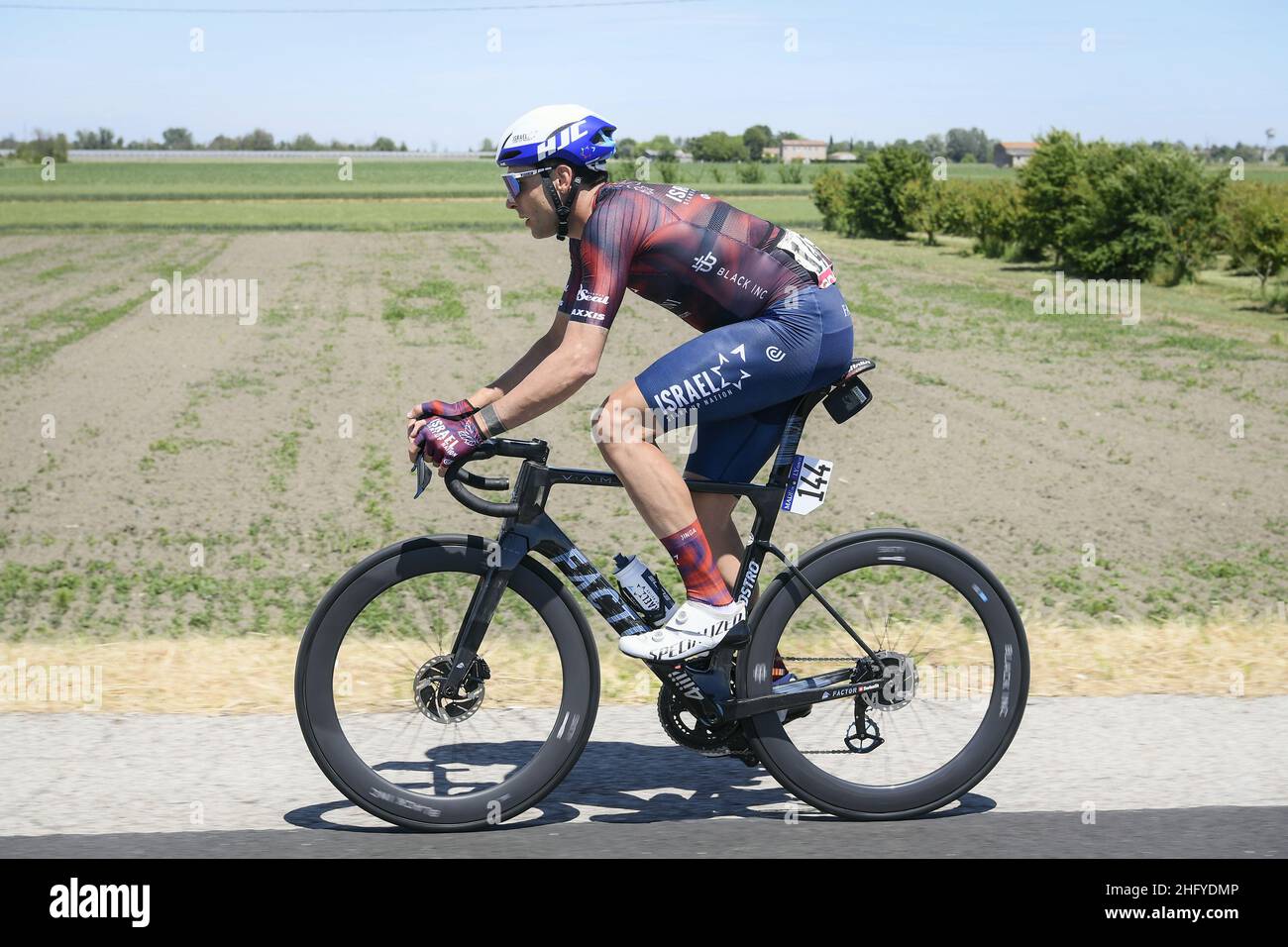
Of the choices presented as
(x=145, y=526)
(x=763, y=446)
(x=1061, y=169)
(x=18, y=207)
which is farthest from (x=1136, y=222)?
(x=18, y=207)

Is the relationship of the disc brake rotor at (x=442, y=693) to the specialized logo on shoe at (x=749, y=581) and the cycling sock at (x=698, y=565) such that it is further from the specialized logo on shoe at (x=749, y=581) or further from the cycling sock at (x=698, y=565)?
the specialized logo on shoe at (x=749, y=581)

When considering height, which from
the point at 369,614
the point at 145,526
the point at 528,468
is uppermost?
the point at 528,468

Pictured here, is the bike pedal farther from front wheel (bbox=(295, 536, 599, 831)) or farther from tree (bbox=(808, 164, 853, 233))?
tree (bbox=(808, 164, 853, 233))

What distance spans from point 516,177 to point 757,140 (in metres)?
140

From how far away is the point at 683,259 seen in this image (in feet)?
13.1

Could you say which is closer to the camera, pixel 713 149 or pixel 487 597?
pixel 487 597

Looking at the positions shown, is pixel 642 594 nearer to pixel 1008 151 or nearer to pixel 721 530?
pixel 721 530


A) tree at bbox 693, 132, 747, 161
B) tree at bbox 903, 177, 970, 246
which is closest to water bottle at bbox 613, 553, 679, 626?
tree at bbox 903, 177, 970, 246

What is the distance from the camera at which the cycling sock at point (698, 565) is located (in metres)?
4.00

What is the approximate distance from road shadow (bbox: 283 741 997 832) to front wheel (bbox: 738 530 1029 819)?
0.38ft

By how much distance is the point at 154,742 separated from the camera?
4.55m

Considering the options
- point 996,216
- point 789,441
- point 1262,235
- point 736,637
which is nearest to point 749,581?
point 736,637
